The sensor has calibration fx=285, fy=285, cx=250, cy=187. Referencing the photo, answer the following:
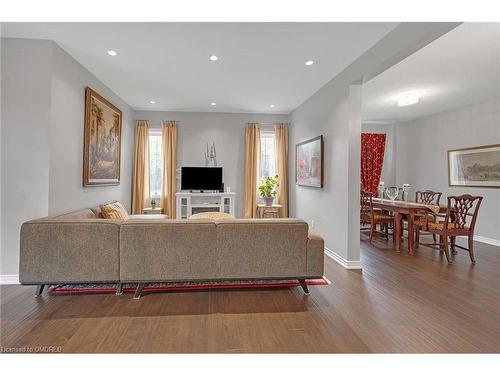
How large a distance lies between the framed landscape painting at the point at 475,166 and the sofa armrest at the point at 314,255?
15.1 feet

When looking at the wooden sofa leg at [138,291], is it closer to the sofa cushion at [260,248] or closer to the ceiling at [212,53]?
the sofa cushion at [260,248]

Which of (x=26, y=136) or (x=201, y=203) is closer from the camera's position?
(x=26, y=136)

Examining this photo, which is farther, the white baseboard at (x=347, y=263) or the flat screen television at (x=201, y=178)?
the flat screen television at (x=201, y=178)

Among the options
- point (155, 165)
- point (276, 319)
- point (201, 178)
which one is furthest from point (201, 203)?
point (276, 319)

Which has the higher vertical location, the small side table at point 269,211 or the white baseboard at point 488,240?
the small side table at point 269,211

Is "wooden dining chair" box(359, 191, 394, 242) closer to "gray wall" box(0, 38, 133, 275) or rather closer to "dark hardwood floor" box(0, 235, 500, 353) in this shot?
"dark hardwood floor" box(0, 235, 500, 353)

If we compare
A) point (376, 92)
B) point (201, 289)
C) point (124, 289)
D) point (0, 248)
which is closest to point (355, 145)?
point (376, 92)

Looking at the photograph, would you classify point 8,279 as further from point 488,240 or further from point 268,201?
point 488,240

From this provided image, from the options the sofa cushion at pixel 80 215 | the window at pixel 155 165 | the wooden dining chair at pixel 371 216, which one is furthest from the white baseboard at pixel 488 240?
the sofa cushion at pixel 80 215

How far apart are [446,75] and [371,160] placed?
3419 mm

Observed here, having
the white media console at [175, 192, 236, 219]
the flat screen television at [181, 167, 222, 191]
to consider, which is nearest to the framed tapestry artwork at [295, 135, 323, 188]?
the white media console at [175, 192, 236, 219]

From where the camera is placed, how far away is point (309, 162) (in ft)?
16.6

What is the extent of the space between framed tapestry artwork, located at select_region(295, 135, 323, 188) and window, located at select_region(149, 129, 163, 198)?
3.04m

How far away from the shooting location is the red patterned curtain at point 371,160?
24.2 feet
